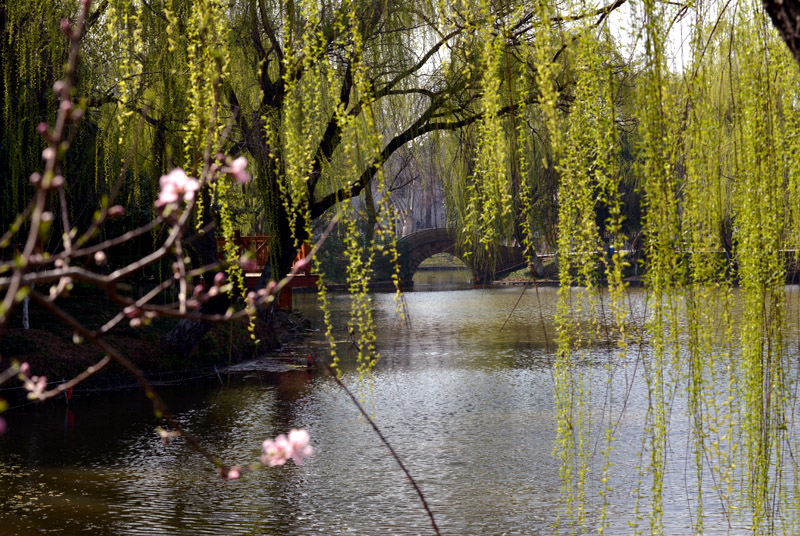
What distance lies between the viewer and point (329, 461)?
7508mm

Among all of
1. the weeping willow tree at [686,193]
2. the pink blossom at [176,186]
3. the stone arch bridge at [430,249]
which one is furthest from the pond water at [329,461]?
the stone arch bridge at [430,249]

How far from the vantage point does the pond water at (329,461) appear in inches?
233

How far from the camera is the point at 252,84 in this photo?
8656mm

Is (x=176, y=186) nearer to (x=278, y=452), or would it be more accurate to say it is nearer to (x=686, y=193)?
(x=278, y=452)

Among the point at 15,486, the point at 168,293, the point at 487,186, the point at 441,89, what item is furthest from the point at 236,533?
the point at 168,293

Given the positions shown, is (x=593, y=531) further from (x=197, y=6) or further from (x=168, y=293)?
(x=168, y=293)

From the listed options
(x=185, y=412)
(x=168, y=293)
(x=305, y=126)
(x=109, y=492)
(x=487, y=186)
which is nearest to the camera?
(x=487, y=186)

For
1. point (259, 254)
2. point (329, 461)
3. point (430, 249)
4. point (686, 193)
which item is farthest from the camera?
point (430, 249)

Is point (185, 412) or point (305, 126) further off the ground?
point (305, 126)

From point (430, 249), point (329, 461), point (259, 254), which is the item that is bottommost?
point (329, 461)

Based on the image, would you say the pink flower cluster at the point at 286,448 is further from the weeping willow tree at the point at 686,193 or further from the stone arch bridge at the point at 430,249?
the stone arch bridge at the point at 430,249

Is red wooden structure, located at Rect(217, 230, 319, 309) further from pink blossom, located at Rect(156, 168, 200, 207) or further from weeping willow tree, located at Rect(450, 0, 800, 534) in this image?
pink blossom, located at Rect(156, 168, 200, 207)

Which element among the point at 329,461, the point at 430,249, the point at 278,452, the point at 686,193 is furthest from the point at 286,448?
the point at 430,249

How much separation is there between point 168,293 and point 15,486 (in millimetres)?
6323
